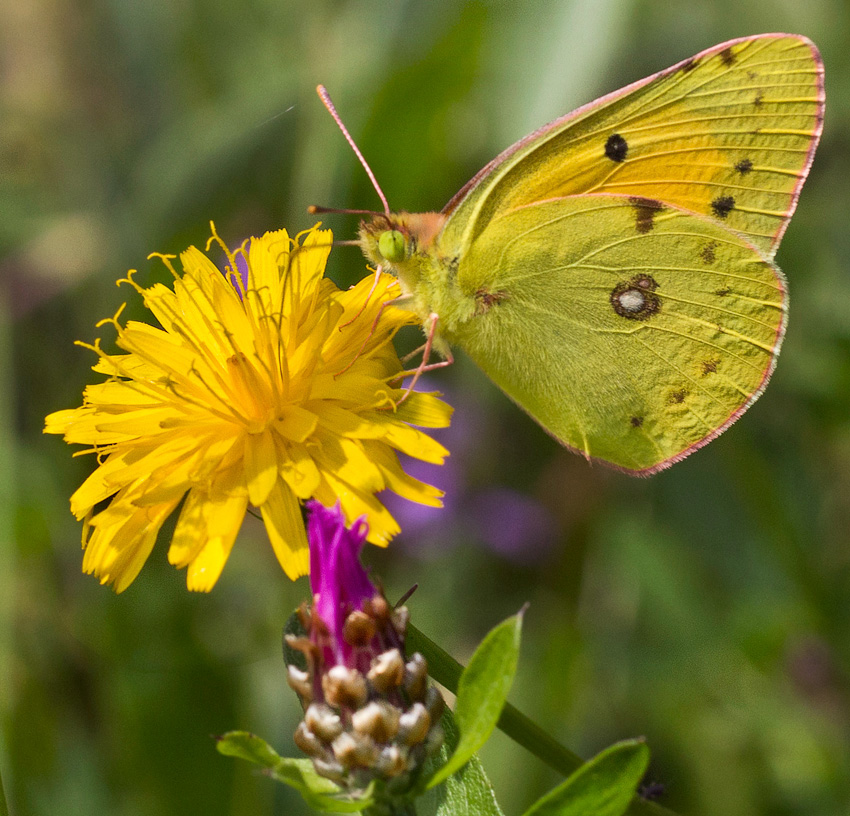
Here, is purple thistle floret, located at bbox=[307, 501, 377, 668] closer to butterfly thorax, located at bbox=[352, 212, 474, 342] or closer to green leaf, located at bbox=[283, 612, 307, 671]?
green leaf, located at bbox=[283, 612, 307, 671]

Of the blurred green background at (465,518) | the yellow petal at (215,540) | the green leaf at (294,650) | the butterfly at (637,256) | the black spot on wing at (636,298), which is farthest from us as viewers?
the blurred green background at (465,518)

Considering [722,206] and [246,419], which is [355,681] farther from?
[722,206]

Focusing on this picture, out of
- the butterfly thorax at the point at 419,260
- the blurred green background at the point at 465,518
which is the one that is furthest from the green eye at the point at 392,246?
the blurred green background at the point at 465,518

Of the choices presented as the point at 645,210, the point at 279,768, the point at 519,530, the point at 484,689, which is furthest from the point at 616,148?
the point at 519,530

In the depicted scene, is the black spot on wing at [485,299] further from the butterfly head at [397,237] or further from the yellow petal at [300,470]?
the yellow petal at [300,470]

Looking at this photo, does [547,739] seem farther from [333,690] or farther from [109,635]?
[109,635]

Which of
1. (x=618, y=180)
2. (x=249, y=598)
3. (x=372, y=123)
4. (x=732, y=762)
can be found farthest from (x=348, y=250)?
(x=732, y=762)
